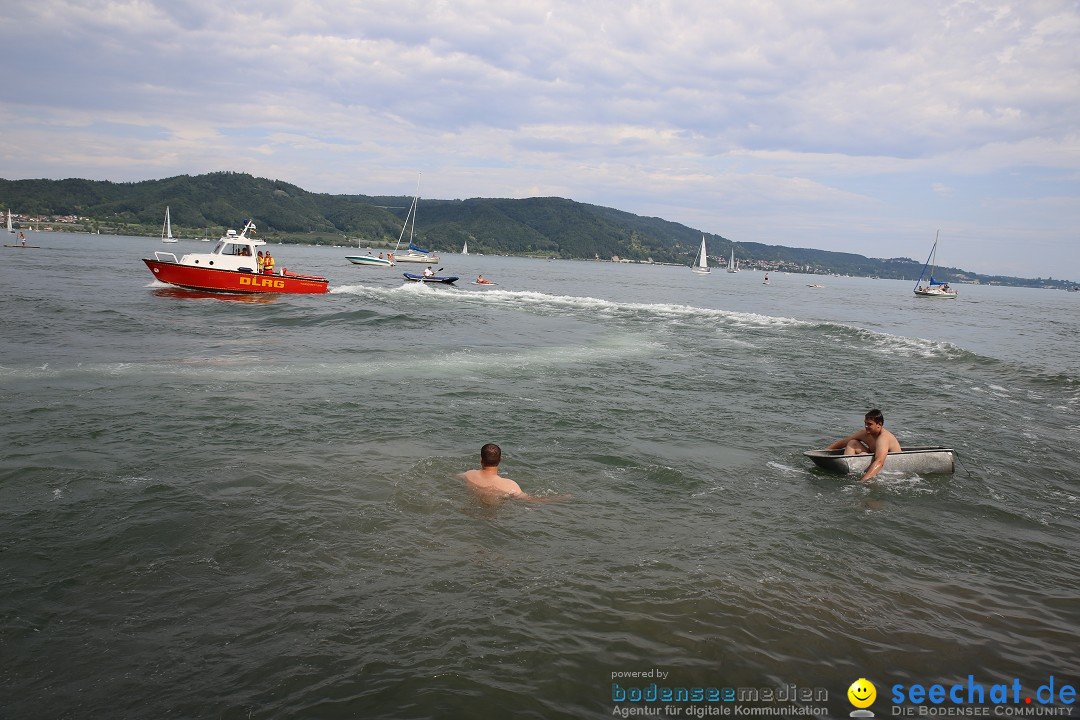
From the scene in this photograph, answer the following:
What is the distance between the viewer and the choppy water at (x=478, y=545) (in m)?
5.14

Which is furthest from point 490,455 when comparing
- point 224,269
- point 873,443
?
point 224,269

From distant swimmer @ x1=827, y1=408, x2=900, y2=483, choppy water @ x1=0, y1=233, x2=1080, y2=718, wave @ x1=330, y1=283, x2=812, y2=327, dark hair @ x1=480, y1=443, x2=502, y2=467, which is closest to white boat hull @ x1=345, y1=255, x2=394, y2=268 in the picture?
wave @ x1=330, y1=283, x2=812, y2=327

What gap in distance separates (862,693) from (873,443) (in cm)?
664

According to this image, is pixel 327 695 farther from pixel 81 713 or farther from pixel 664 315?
pixel 664 315

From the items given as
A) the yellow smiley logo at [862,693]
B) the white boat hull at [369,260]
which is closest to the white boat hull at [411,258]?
the white boat hull at [369,260]

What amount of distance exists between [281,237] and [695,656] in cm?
19332

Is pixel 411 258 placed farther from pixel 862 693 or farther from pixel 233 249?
pixel 862 693

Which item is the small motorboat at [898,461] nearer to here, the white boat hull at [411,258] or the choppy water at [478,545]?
the choppy water at [478,545]

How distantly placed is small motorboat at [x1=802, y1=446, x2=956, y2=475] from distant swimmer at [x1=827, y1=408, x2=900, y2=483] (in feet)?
0.38

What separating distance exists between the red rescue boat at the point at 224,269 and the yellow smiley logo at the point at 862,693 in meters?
35.4

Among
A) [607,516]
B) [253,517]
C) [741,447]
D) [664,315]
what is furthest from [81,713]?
[664,315]

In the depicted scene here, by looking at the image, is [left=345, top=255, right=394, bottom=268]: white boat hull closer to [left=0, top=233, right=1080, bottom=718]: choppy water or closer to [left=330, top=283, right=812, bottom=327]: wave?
[left=330, top=283, right=812, bottom=327]: wave

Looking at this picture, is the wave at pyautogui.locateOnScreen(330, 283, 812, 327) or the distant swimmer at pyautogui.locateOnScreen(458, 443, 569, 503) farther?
the wave at pyautogui.locateOnScreen(330, 283, 812, 327)

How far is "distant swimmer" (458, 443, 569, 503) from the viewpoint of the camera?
8562 mm
